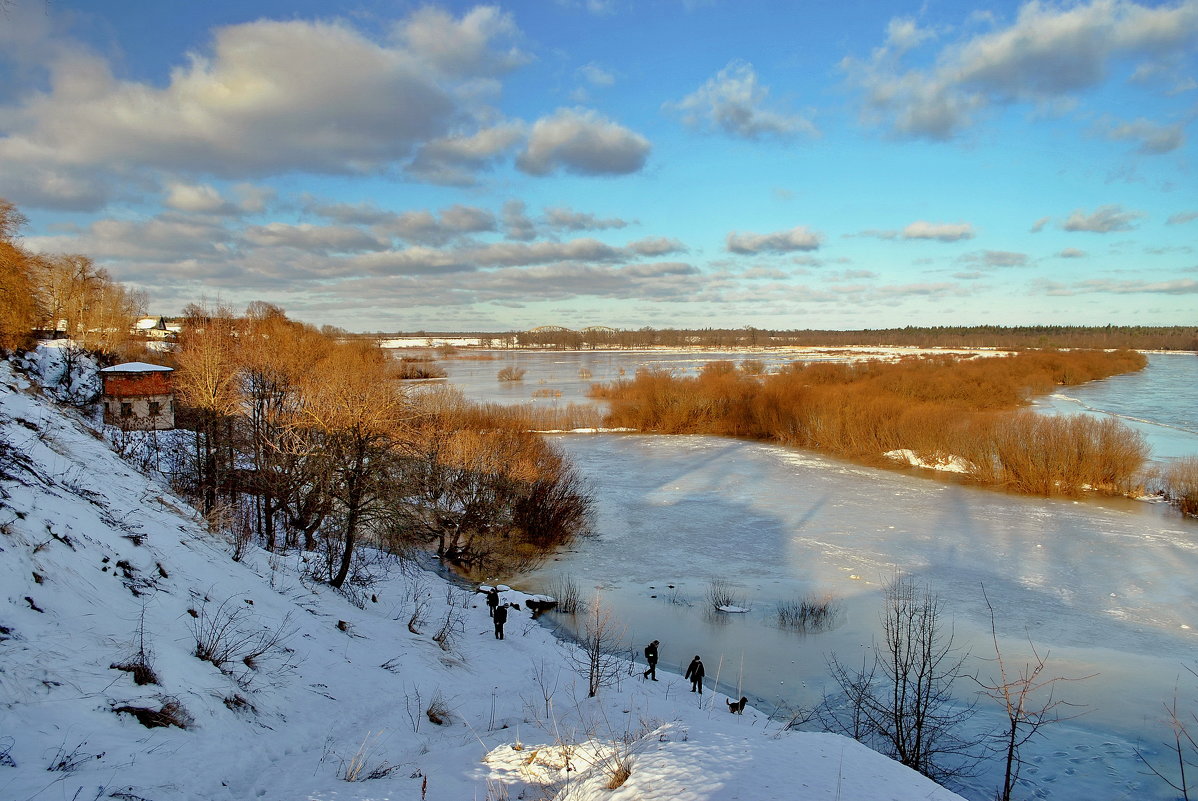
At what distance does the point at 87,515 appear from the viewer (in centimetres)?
692

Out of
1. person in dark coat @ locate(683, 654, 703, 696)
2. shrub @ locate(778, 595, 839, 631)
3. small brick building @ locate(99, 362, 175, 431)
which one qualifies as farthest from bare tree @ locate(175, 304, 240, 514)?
shrub @ locate(778, 595, 839, 631)

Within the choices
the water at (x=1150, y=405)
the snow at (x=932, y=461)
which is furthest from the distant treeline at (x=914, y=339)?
the snow at (x=932, y=461)

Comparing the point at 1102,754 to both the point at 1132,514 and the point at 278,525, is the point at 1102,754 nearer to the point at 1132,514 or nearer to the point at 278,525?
the point at 1132,514

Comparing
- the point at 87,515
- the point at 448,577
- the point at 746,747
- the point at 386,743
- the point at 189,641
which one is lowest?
the point at 448,577

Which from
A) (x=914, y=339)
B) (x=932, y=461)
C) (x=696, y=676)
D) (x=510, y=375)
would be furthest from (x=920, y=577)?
(x=914, y=339)

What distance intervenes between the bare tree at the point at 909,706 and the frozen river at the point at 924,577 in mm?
375

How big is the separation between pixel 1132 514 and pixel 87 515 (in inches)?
1065

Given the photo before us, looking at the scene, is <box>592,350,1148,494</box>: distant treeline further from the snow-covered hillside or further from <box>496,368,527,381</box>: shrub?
the snow-covered hillside

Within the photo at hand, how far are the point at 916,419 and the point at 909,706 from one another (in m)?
25.4

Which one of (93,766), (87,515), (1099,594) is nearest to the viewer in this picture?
(93,766)

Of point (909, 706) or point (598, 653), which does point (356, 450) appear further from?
point (909, 706)

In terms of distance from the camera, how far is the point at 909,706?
850cm

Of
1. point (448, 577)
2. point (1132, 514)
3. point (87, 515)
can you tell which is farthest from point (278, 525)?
point (1132, 514)

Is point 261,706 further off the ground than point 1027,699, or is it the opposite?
point 261,706
